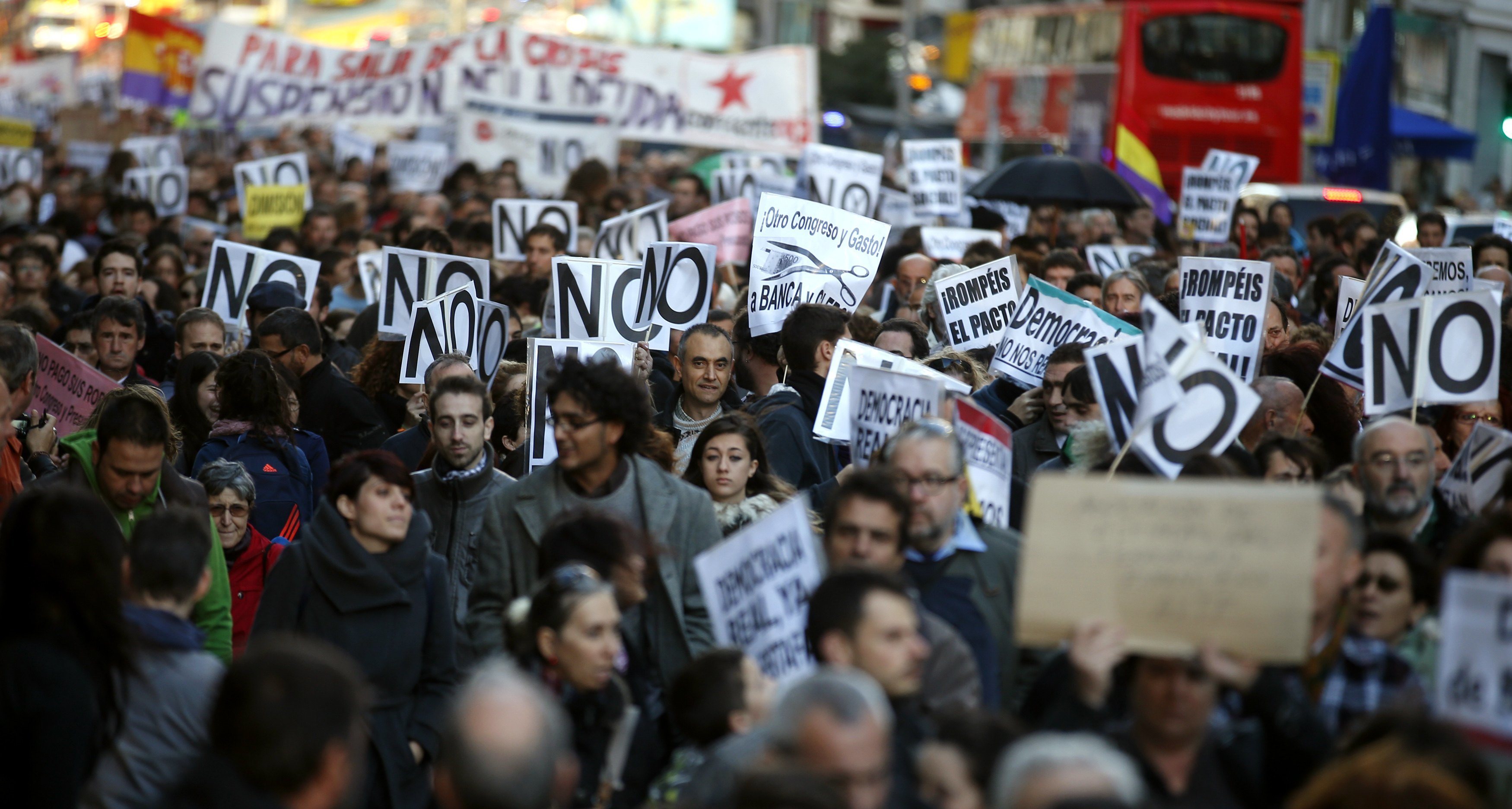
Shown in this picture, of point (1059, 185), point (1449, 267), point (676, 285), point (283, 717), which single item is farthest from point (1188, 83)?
point (283, 717)

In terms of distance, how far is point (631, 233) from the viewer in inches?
481

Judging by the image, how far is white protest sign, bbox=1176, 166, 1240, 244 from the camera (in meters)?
15.2

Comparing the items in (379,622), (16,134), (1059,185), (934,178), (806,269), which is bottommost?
(379,622)

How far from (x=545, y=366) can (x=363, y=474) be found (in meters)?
2.15

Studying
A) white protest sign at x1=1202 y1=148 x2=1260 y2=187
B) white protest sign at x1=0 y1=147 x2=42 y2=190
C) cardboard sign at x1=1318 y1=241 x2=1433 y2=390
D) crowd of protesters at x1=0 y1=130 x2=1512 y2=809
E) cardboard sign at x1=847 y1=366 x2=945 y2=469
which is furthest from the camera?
white protest sign at x1=0 y1=147 x2=42 y2=190

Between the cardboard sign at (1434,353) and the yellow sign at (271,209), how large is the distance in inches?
414

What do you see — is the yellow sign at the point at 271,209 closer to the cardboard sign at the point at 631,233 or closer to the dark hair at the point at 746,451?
the cardboard sign at the point at 631,233

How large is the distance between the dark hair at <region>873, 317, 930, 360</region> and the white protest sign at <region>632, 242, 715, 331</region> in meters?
1.27

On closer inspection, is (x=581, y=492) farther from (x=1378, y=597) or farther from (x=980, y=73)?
(x=980, y=73)

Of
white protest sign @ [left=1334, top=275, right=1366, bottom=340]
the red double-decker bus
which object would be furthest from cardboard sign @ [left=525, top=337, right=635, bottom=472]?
the red double-decker bus

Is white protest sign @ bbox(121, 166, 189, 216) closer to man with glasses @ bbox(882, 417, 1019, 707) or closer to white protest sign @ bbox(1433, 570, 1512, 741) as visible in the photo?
man with glasses @ bbox(882, 417, 1019, 707)

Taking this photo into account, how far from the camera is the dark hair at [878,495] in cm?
467

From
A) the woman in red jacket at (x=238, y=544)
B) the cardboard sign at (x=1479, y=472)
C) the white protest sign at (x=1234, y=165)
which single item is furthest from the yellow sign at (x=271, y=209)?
the cardboard sign at (x=1479, y=472)

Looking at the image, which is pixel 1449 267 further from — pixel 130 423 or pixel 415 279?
pixel 130 423
